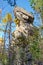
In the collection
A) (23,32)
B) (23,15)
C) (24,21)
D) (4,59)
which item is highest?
(23,15)

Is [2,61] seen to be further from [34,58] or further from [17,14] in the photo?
[17,14]

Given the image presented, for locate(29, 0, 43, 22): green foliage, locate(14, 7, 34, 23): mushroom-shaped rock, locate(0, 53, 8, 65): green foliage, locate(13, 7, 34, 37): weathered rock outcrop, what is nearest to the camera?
locate(0, 53, 8, 65): green foliage

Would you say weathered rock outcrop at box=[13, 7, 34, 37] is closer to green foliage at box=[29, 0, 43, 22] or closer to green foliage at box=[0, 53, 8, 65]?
green foliage at box=[29, 0, 43, 22]

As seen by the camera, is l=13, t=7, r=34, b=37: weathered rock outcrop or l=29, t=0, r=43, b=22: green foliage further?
l=13, t=7, r=34, b=37: weathered rock outcrop

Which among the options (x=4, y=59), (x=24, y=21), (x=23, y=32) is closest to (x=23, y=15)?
(x=24, y=21)

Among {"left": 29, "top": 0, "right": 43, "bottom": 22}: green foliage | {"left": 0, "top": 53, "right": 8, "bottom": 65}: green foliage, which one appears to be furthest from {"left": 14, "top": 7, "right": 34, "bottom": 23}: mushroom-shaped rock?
{"left": 0, "top": 53, "right": 8, "bottom": 65}: green foliage

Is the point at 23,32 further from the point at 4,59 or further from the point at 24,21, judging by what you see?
the point at 4,59

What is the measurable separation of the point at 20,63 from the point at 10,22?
628 cm

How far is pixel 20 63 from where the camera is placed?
19891 mm

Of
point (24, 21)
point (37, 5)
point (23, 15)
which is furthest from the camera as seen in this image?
point (24, 21)

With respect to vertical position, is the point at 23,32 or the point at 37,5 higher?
the point at 37,5

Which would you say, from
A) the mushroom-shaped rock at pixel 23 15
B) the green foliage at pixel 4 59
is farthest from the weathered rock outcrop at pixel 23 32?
the green foliage at pixel 4 59

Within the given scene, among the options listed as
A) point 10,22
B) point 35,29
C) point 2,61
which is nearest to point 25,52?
point 35,29

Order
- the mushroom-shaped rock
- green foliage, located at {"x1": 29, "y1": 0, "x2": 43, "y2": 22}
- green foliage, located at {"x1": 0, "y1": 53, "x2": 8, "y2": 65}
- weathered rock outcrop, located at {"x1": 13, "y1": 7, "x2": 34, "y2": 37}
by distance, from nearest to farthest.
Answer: green foliage, located at {"x1": 0, "y1": 53, "x2": 8, "y2": 65} < green foliage, located at {"x1": 29, "y1": 0, "x2": 43, "y2": 22} < weathered rock outcrop, located at {"x1": 13, "y1": 7, "x2": 34, "y2": 37} < the mushroom-shaped rock
